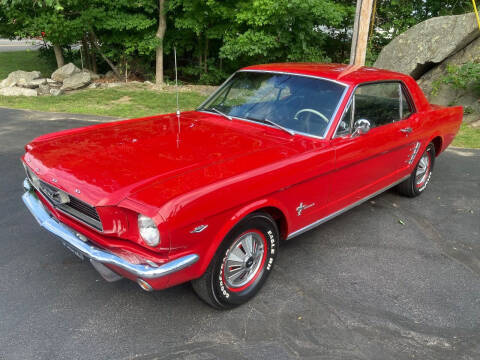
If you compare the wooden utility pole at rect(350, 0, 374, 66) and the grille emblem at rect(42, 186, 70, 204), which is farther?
the wooden utility pole at rect(350, 0, 374, 66)

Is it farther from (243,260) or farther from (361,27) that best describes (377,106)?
(361,27)

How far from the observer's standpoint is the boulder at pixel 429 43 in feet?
32.7

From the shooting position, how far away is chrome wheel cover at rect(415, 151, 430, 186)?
519 centimetres

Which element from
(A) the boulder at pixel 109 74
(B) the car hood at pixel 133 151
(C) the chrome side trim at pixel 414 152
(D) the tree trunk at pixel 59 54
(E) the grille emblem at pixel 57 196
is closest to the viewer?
(B) the car hood at pixel 133 151

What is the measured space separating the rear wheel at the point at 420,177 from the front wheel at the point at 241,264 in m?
2.64

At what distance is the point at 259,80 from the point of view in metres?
4.24

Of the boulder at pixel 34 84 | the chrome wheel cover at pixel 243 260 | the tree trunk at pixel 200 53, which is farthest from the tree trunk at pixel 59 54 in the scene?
the chrome wheel cover at pixel 243 260

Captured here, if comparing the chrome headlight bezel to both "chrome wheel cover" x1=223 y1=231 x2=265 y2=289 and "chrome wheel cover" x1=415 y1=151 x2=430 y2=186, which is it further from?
"chrome wheel cover" x1=415 y1=151 x2=430 y2=186

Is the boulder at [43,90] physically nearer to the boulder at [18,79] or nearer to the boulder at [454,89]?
the boulder at [18,79]

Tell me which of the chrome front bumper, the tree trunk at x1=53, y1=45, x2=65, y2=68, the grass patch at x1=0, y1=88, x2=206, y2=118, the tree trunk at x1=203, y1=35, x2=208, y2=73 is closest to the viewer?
the chrome front bumper

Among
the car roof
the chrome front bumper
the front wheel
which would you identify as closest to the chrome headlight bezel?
the chrome front bumper

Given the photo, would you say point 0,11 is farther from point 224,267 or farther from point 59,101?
point 224,267

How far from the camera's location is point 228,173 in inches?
109

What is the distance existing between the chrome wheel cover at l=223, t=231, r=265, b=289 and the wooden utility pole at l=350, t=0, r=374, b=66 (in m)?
7.23
